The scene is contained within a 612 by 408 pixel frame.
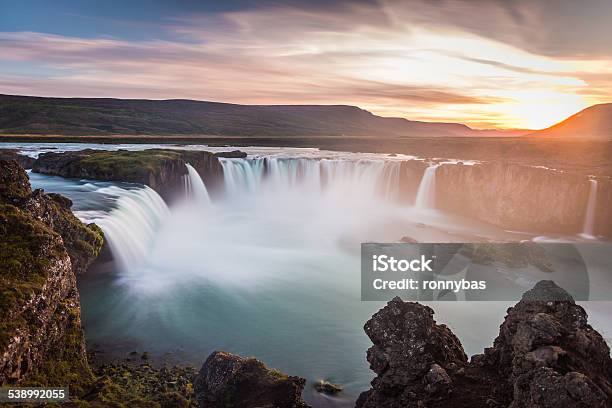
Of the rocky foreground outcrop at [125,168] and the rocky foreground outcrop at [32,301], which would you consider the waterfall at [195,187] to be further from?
the rocky foreground outcrop at [32,301]

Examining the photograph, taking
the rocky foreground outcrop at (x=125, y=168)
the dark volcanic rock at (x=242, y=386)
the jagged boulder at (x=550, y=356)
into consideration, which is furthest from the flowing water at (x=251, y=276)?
the jagged boulder at (x=550, y=356)

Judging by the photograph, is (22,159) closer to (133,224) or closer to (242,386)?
(133,224)

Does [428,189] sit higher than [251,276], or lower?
higher

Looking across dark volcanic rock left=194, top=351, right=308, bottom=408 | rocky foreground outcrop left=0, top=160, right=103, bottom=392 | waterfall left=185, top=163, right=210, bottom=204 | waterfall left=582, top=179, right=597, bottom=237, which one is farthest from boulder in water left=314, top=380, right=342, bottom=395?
waterfall left=185, top=163, right=210, bottom=204

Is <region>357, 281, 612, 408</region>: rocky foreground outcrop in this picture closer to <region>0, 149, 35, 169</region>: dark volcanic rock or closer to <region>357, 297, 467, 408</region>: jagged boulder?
<region>357, 297, 467, 408</region>: jagged boulder

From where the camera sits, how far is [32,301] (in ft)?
37.9

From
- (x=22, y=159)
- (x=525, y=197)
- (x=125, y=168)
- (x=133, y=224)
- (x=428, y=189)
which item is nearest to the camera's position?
(x=133, y=224)

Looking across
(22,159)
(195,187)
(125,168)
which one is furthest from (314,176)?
(22,159)

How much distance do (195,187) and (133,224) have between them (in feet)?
71.7

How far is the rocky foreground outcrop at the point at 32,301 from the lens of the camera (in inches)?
421

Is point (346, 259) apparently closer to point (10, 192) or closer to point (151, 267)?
point (151, 267)

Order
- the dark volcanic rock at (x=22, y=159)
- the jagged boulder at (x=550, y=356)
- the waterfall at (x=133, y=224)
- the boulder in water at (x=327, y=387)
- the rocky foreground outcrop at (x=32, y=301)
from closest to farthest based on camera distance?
the jagged boulder at (x=550, y=356) < the rocky foreground outcrop at (x=32, y=301) < the boulder in water at (x=327, y=387) < the waterfall at (x=133, y=224) < the dark volcanic rock at (x=22, y=159)

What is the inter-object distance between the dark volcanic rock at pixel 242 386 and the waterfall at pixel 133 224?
14.4 metres

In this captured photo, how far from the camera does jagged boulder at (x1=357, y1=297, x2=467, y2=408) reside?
34.8 feet
